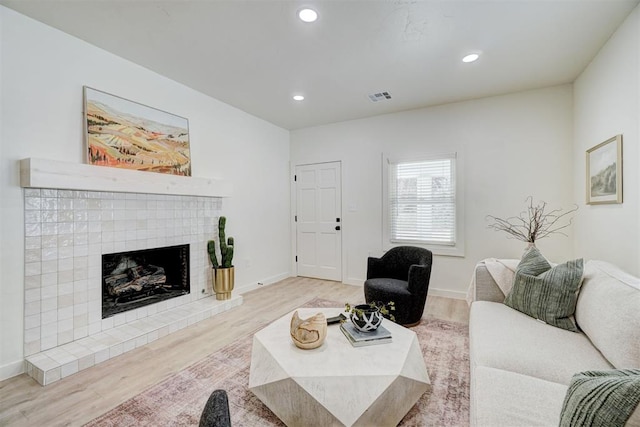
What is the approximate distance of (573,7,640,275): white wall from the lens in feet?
6.68

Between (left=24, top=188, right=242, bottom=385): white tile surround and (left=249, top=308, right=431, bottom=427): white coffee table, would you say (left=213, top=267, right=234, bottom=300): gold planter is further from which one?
(left=249, top=308, right=431, bottom=427): white coffee table

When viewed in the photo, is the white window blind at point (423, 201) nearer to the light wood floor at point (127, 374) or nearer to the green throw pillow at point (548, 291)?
the light wood floor at point (127, 374)

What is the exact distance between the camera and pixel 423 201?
4031mm

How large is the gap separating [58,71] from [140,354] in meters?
2.44

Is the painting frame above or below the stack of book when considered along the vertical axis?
above

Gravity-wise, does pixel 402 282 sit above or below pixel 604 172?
below

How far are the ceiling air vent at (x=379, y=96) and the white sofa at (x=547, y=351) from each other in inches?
104

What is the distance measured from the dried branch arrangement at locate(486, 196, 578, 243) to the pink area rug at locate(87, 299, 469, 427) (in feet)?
5.79

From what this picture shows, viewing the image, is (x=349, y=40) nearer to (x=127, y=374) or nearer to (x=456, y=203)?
(x=456, y=203)

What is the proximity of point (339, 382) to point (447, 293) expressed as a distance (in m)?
2.98

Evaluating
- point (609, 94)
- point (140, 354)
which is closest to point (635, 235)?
point (609, 94)

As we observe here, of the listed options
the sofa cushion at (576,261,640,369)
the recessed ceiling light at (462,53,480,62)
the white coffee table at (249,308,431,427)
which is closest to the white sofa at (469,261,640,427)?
the sofa cushion at (576,261,640,369)

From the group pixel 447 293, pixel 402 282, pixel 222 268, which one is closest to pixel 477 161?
pixel 447 293

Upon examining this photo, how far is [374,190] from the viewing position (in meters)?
4.39
